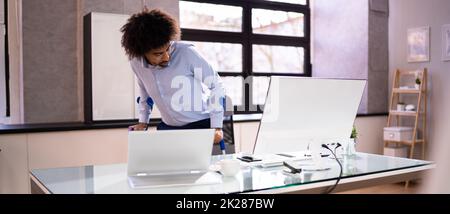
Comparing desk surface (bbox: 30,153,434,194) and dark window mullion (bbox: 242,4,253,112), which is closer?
desk surface (bbox: 30,153,434,194)

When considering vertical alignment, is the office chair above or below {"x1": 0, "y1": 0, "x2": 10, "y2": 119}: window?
below

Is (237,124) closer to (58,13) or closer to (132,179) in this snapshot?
(58,13)

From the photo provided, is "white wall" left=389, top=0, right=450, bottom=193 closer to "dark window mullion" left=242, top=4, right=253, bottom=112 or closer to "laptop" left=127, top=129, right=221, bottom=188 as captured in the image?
"dark window mullion" left=242, top=4, right=253, bottom=112

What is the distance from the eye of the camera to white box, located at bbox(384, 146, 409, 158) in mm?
4844

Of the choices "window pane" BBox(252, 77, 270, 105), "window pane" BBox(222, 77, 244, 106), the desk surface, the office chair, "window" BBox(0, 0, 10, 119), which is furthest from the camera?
"window pane" BBox(252, 77, 270, 105)

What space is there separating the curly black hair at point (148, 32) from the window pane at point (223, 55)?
2850 mm

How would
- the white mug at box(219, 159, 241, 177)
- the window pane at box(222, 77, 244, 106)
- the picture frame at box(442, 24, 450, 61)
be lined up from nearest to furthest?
the white mug at box(219, 159, 241, 177), the picture frame at box(442, 24, 450, 61), the window pane at box(222, 77, 244, 106)

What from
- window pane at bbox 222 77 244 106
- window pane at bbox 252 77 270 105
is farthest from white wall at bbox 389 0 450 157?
window pane at bbox 222 77 244 106

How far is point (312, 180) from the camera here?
5.62 ft

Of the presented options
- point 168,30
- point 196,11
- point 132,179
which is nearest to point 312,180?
point 132,179

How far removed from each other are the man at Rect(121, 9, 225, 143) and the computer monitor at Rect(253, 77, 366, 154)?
1.32 ft

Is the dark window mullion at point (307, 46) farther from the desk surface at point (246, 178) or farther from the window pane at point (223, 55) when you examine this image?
the desk surface at point (246, 178)

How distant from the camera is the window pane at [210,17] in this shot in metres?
4.79

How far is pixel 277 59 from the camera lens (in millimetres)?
5582
